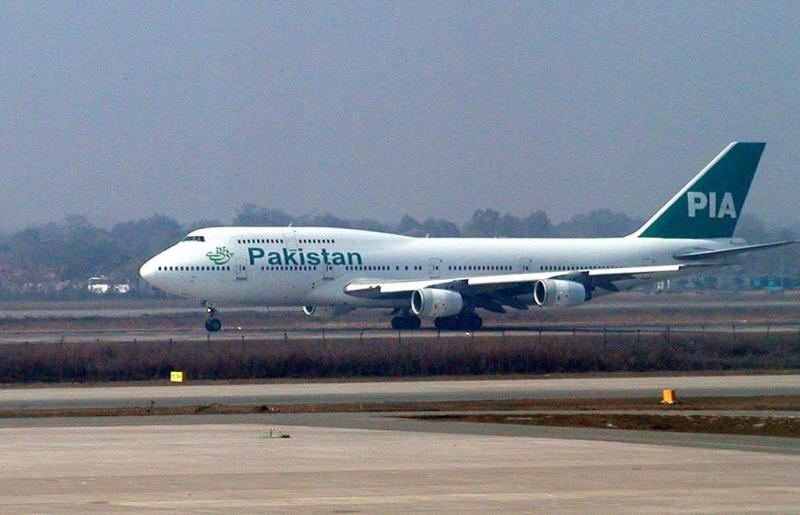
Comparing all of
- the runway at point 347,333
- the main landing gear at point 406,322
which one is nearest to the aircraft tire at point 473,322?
the runway at point 347,333

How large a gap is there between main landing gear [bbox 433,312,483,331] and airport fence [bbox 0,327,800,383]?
11.3 m

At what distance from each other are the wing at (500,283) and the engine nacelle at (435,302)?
0.71 metres

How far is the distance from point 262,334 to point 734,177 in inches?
1030

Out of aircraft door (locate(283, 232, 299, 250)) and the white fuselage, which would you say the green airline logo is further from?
aircraft door (locate(283, 232, 299, 250))

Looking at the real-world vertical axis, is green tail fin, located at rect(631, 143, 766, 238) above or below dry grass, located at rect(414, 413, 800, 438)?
above

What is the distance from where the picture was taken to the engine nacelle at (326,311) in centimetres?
7038

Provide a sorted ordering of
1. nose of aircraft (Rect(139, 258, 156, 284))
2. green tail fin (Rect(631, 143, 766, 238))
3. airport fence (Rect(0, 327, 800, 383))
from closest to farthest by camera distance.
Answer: airport fence (Rect(0, 327, 800, 383)), nose of aircraft (Rect(139, 258, 156, 284)), green tail fin (Rect(631, 143, 766, 238))

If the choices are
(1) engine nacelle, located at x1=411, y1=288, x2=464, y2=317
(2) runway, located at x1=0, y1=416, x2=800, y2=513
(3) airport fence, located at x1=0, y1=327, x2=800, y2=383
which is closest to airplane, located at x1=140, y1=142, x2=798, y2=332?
(1) engine nacelle, located at x1=411, y1=288, x2=464, y2=317

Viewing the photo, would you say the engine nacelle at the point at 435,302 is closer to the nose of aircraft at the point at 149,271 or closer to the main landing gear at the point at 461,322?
the main landing gear at the point at 461,322

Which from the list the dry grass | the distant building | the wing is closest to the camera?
the dry grass

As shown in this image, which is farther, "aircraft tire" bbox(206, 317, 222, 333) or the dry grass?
"aircraft tire" bbox(206, 317, 222, 333)

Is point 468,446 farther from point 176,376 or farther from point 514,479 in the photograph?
point 176,376

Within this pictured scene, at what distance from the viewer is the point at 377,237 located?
7125cm

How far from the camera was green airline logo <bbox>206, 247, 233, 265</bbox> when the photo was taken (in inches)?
2638
